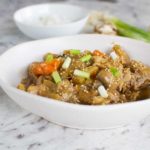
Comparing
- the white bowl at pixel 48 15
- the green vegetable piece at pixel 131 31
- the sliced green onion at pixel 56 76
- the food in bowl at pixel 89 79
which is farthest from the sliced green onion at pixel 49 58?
the green vegetable piece at pixel 131 31

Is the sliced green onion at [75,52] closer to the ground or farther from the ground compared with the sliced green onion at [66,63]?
closer to the ground

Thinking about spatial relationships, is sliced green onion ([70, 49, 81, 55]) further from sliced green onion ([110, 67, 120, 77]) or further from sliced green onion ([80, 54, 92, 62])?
sliced green onion ([110, 67, 120, 77])

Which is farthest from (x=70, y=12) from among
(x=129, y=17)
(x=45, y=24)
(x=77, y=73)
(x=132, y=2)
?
(x=77, y=73)

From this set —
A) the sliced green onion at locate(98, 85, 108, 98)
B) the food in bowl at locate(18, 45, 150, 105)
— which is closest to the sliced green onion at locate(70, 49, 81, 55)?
the food in bowl at locate(18, 45, 150, 105)

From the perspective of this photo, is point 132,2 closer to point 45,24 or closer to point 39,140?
point 45,24

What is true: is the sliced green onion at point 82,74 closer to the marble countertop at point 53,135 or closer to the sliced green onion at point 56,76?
the sliced green onion at point 56,76

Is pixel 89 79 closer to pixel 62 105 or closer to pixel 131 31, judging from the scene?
pixel 62 105

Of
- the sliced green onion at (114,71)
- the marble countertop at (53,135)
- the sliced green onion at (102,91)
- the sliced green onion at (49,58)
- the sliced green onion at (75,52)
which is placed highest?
the sliced green onion at (114,71)
